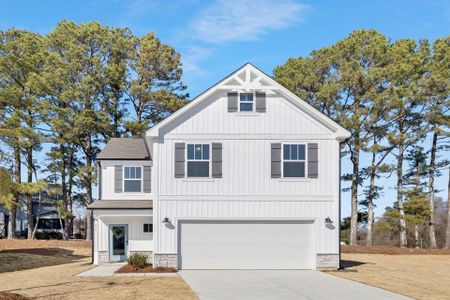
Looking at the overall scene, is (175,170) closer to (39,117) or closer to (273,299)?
(273,299)

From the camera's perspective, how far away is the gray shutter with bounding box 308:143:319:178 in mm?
20891

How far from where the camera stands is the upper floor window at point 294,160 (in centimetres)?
2092

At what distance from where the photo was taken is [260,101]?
841 inches

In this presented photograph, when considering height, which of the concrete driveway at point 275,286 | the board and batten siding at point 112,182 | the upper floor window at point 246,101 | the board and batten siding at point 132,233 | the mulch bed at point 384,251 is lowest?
the mulch bed at point 384,251

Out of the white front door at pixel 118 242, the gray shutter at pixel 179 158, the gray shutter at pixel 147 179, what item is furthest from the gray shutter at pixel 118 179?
the gray shutter at pixel 179 158

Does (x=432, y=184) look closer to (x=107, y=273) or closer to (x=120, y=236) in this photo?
(x=120, y=236)

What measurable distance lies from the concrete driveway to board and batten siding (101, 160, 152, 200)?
619cm

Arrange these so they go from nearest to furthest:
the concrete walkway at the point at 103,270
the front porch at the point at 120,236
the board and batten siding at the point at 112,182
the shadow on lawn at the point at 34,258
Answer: the concrete walkway at the point at 103,270, the shadow on lawn at the point at 34,258, the front porch at the point at 120,236, the board and batten siding at the point at 112,182

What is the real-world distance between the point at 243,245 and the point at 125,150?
8.87m

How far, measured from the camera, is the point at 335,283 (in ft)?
53.4

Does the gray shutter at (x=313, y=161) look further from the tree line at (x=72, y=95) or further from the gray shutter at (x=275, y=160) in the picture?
the tree line at (x=72, y=95)

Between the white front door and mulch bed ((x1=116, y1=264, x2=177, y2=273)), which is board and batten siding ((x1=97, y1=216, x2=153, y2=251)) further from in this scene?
mulch bed ((x1=116, y1=264, x2=177, y2=273))

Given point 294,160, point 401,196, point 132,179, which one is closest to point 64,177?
point 132,179

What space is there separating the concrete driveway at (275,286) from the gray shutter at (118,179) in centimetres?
683
